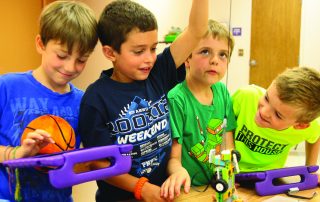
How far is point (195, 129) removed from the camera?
1.09 m

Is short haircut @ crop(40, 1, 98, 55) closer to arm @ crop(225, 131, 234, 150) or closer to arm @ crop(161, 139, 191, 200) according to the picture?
arm @ crop(161, 139, 191, 200)

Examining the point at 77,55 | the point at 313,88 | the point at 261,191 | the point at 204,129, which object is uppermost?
the point at 77,55

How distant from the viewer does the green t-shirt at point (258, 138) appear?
3.90 feet

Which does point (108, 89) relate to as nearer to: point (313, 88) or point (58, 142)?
point (58, 142)

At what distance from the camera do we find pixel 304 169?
1.07 meters

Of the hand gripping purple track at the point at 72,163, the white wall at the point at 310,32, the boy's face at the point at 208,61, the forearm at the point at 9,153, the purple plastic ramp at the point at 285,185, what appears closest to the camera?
the hand gripping purple track at the point at 72,163

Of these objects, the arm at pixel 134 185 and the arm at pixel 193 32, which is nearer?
the arm at pixel 134 185

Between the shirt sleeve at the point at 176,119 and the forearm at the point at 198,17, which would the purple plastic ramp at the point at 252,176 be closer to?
the shirt sleeve at the point at 176,119

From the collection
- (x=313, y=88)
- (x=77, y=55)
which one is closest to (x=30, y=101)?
(x=77, y=55)

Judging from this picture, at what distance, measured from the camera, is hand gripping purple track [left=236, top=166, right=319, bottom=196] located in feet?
3.26

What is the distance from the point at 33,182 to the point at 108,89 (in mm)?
301

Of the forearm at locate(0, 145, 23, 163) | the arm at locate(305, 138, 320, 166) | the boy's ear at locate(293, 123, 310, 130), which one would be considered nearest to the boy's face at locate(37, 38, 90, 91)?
the forearm at locate(0, 145, 23, 163)

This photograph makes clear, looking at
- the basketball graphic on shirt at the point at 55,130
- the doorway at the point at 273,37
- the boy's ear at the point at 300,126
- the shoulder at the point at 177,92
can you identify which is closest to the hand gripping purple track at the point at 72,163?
the basketball graphic on shirt at the point at 55,130

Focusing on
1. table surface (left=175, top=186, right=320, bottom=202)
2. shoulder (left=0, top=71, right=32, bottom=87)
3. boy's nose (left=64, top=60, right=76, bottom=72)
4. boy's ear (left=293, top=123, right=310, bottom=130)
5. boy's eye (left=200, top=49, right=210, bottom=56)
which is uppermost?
boy's eye (left=200, top=49, right=210, bottom=56)
